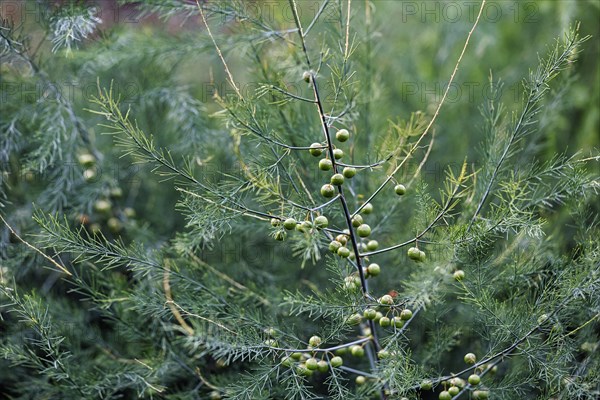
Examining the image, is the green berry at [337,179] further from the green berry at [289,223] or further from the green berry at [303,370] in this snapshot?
the green berry at [303,370]

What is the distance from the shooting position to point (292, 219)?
50cm

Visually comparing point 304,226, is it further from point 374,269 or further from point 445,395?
point 445,395

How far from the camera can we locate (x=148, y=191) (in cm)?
98

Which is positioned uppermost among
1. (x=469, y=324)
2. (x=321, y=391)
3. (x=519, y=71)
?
(x=519, y=71)

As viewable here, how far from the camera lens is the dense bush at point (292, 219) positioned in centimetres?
53

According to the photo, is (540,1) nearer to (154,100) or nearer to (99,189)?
(154,100)

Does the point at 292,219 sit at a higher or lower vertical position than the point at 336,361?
higher

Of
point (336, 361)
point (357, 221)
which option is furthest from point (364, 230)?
point (336, 361)

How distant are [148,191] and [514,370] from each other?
0.63 m

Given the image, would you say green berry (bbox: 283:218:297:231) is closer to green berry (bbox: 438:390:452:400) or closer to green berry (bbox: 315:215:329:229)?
green berry (bbox: 315:215:329:229)

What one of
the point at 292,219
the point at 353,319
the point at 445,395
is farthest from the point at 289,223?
the point at 445,395

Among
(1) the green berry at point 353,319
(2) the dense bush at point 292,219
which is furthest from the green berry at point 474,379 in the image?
(1) the green berry at point 353,319

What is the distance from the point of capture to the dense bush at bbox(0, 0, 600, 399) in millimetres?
532

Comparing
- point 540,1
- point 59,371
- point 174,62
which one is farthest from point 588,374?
point 540,1
